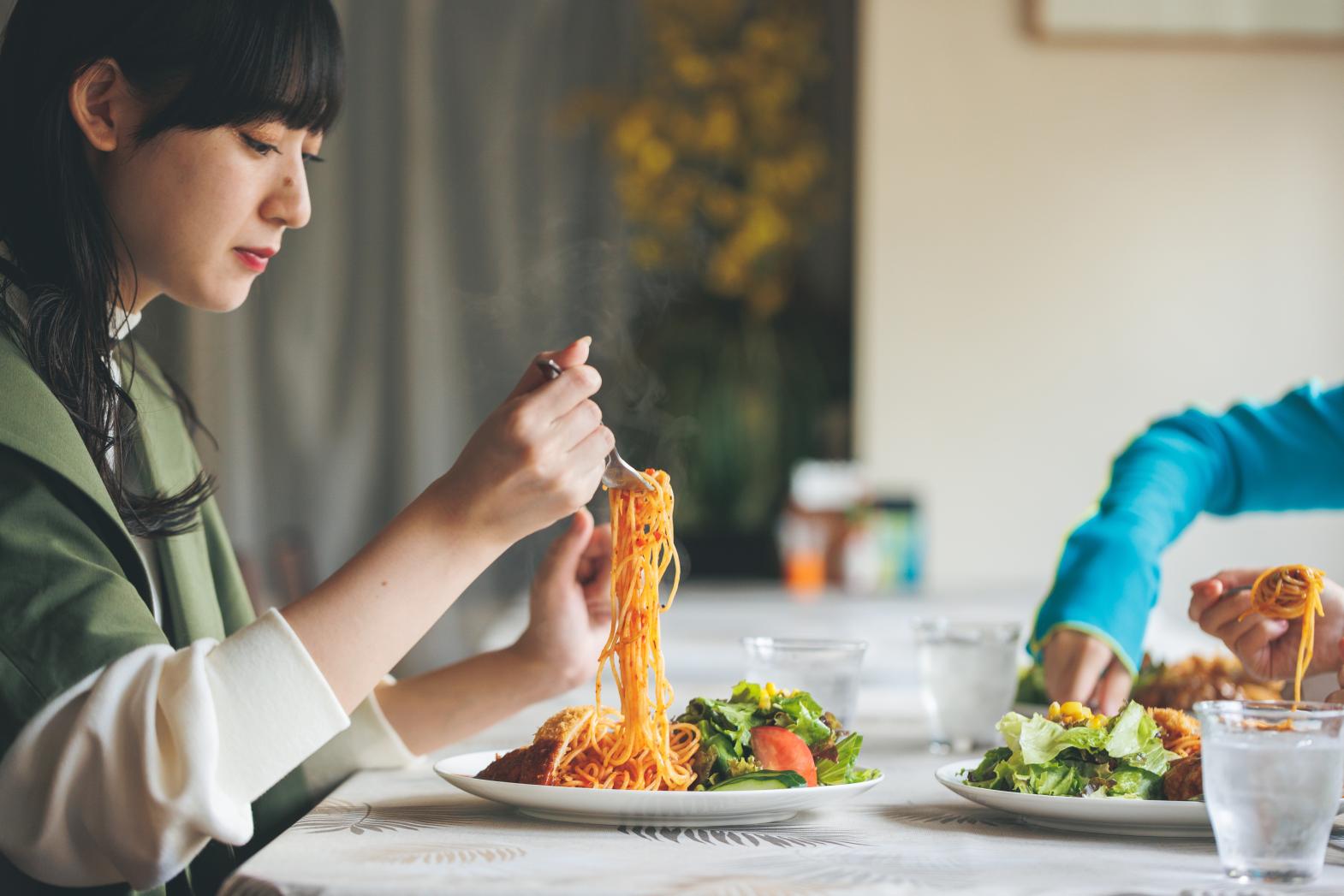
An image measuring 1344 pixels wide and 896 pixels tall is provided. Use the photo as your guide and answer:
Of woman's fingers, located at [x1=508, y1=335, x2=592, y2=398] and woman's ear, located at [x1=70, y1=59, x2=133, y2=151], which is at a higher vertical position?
woman's ear, located at [x1=70, y1=59, x2=133, y2=151]

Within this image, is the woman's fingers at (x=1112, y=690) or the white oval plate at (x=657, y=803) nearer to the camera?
the white oval plate at (x=657, y=803)

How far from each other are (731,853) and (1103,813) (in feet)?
0.87

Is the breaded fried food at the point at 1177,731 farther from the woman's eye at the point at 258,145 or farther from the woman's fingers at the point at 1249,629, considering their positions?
the woman's eye at the point at 258,145

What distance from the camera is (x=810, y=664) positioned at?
131 centimetres

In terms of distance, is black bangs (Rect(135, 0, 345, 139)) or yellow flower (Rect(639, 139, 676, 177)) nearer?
black bangs (Rect(135, 0, 345, 139))

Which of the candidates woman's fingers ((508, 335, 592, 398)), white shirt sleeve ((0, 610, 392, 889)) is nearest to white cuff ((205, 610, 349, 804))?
white shirt sleeve ((0, 610, 392, 889))

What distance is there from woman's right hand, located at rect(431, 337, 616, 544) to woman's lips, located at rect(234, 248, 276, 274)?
31 cm

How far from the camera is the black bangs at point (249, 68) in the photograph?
3.63ft

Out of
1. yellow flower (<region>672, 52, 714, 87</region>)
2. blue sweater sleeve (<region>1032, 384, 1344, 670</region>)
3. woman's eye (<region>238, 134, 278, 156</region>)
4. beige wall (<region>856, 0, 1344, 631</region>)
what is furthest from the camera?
yellow flower (<region>672, 52, 714, 87</region>)

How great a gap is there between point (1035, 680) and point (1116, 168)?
261cm

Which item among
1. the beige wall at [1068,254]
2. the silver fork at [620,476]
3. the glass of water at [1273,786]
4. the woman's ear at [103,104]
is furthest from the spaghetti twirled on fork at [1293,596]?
the beige wall at [1068,254]

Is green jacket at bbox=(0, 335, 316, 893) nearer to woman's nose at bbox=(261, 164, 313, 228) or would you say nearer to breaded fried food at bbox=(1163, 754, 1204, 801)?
woman's nose at bbox=(261, 164, 313, 228)

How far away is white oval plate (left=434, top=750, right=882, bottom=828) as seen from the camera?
942 mm

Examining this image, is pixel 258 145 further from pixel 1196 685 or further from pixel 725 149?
pixel 725 149
